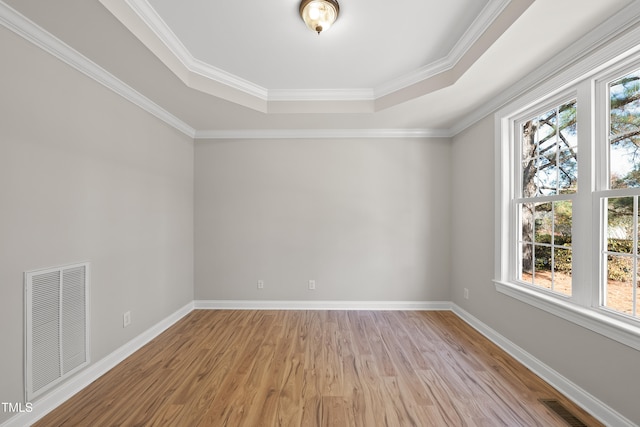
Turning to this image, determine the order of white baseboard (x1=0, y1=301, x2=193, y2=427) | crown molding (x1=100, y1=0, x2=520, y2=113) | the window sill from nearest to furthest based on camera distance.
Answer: the window sill → white baseboard (x1=0, y1=301, x2=193, y2=427) → crown molding (x1=100, y1=0, x2=520, y2=113)

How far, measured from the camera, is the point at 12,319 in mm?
1535

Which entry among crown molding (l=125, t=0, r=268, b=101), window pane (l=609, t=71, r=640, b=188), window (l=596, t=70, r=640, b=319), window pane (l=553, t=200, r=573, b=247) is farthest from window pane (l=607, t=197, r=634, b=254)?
crown molding (l=125, t=0, r=268, b=101)

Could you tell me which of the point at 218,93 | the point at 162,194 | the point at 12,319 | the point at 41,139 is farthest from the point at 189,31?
the point at 12,319

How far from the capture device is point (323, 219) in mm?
3668

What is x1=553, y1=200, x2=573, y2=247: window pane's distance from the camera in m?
2.01

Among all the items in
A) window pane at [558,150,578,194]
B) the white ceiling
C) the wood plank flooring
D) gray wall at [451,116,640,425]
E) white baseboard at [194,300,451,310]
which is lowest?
the wood plank flooring

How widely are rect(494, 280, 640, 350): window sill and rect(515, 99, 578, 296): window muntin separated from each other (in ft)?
0.54

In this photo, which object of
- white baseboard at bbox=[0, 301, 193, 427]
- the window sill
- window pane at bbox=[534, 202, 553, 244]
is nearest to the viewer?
the window sill

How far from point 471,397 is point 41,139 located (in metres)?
3.37

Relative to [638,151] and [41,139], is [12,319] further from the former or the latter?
[638,151]

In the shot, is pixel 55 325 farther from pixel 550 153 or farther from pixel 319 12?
pixel 550 153

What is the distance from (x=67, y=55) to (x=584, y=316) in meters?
3.88

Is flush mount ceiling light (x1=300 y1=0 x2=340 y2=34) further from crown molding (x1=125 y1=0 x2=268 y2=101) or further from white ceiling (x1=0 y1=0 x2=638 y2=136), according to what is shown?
crown molding (x1=125 y1=0 x2=268 y2=101)

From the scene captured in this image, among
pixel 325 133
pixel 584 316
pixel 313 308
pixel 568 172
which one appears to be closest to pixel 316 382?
pixel 313 308
